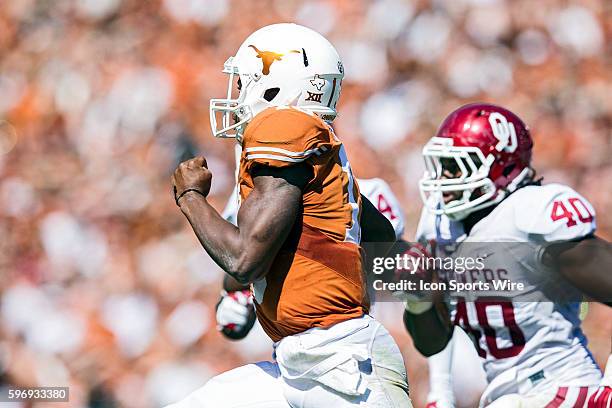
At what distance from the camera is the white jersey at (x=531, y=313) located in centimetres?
308

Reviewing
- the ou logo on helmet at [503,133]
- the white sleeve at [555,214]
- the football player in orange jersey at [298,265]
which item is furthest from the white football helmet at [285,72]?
the ou logo on helmet at [503,133]

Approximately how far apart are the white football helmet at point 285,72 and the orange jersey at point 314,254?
228mm

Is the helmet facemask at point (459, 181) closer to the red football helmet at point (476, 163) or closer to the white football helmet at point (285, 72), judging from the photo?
the red football helmet at point (476, 163)

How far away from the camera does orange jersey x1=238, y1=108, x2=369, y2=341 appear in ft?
7.32

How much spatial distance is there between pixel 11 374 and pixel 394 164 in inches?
80.2

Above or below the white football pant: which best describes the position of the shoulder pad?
above

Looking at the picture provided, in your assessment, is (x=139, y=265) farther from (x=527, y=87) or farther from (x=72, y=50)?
(x=527, y=87)

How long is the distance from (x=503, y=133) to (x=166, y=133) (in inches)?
87.9

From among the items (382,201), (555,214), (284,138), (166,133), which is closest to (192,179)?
(284,138)

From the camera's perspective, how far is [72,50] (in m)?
5.46

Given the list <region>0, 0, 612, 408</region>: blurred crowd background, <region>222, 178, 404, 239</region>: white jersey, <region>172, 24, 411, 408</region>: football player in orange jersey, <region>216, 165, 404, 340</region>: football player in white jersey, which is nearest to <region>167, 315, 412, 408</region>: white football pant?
<region>172, 24, 411, 408</region>: football player in orange jersey

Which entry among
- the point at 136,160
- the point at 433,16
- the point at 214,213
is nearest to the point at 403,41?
the point at 433,16

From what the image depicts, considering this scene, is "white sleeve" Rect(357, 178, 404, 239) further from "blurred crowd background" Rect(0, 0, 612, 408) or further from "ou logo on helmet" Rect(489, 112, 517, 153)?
"blurred crowd background" Rect(0, 0, 612, 408)

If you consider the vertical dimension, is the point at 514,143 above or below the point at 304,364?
above
